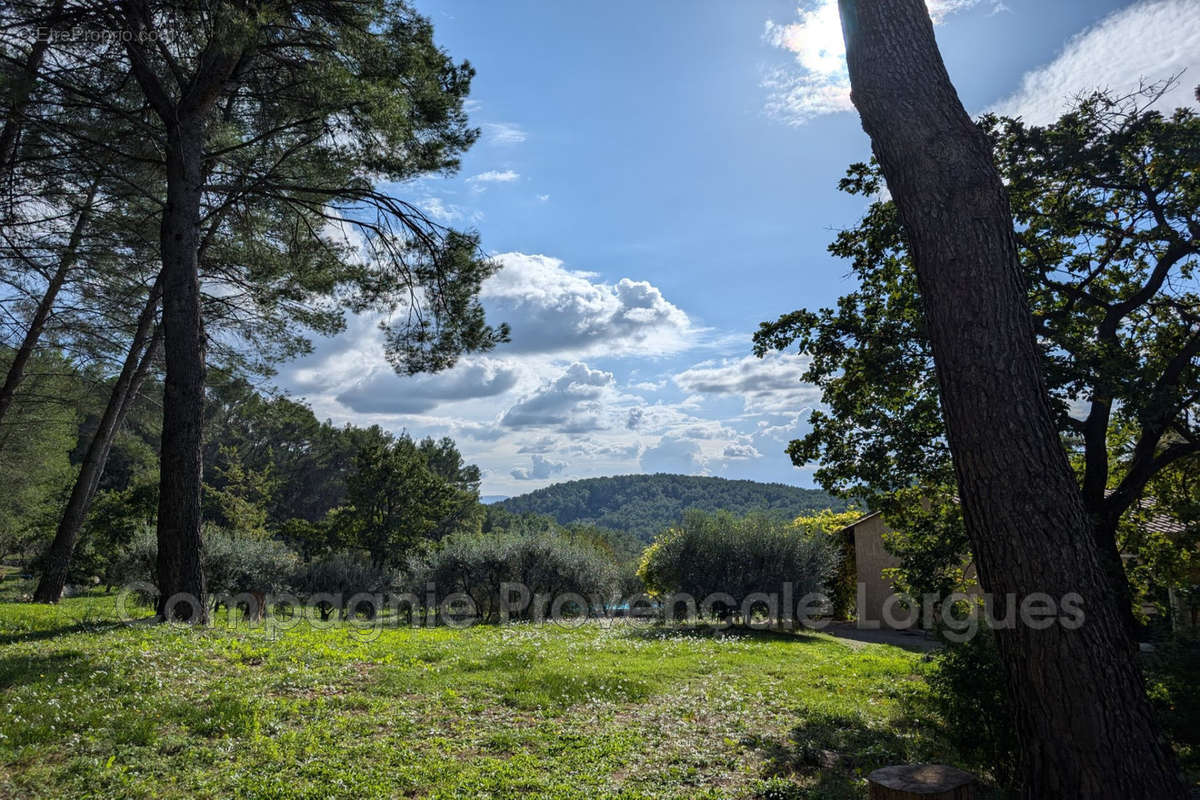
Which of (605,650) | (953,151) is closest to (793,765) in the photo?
(953,151)

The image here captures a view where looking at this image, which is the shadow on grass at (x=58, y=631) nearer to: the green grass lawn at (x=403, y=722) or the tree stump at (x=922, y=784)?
the green grass lawn at (x=403, y=722)

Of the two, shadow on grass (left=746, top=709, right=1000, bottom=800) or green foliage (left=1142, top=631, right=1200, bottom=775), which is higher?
green foliage (left=1142, top=631, right=1200, bottom=775)

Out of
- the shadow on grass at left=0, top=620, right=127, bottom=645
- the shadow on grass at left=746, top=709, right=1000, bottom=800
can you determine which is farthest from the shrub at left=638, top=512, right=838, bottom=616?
the shadow on grass at left=0, top=620, right=127, bottom=645

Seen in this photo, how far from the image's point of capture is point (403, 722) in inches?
234

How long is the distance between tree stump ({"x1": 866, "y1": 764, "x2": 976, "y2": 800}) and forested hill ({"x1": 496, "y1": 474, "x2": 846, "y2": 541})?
6082 centimetres

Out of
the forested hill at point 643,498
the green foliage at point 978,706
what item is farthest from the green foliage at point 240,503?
the forested hill at point 643,498

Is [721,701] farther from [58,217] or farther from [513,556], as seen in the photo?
[58,217]

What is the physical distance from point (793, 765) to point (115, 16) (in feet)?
40.6

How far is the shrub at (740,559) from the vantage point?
17.5 meters

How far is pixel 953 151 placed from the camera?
4168 millimetres

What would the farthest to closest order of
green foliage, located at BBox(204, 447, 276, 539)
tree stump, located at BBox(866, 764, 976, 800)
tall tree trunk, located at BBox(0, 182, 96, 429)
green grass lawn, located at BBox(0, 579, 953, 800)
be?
green foliage, located at BBox(204, 447, 276, 539) < tall tree trunk, located at BBox(0, 182, 96, 429) < green grass lawn, located at BBox(0, 579, 953, 800) < tree stump, located at BBox(866, 764, 976, 800)

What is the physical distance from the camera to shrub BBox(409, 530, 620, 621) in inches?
716

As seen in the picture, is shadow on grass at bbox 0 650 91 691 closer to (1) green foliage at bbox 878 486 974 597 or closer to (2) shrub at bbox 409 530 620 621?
(1) green foliage at bbox 878 486 974 597

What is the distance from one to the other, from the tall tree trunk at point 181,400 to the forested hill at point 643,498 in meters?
58.6
